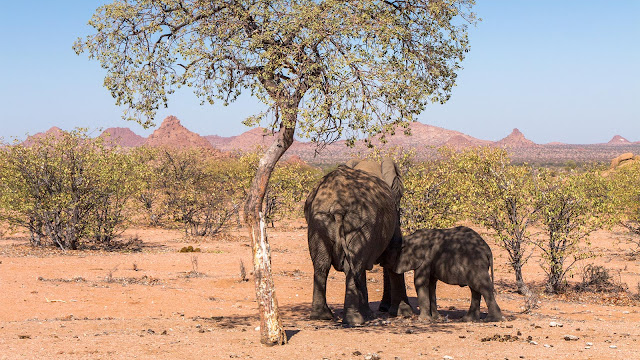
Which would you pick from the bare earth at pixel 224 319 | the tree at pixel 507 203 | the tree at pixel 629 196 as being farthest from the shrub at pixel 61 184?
the tree at pixel 629 196

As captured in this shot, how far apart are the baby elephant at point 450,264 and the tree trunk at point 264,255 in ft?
11.6

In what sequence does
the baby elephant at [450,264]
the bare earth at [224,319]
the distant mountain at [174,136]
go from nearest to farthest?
1. the bare earth at [224,319]
2. the baby elephant at [450,264]
3. the distant mountain at [174,136]

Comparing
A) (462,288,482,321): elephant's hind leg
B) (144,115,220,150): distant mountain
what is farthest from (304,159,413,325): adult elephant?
(144,115,220,150): distant mountain

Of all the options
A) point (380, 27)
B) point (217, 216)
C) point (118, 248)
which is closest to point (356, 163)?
point (380, 27)

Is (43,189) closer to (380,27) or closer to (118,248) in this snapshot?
(118,248)

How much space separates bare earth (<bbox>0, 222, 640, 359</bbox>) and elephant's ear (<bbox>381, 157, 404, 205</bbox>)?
2.97 meters

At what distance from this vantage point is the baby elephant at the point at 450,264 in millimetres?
11367

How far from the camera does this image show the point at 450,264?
11.4 meters

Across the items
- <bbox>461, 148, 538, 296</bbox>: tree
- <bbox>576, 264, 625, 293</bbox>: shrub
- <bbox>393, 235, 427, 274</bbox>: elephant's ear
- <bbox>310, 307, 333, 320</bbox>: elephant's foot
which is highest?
<bbox>461, 148, 538, 296</bbox>: tree

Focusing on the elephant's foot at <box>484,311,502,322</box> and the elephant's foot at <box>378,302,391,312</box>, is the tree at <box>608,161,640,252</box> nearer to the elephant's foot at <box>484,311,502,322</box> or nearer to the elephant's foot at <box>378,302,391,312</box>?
the elephant's foot at <box>484,311,502,322</box>

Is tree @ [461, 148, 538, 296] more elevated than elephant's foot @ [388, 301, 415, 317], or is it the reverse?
tree @ [461, 148, 538, 296]

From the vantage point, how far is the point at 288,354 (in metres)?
8.53

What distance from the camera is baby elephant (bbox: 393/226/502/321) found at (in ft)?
37.3

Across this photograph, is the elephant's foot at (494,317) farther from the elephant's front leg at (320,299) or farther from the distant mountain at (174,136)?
the distant mountain at (174,136)
